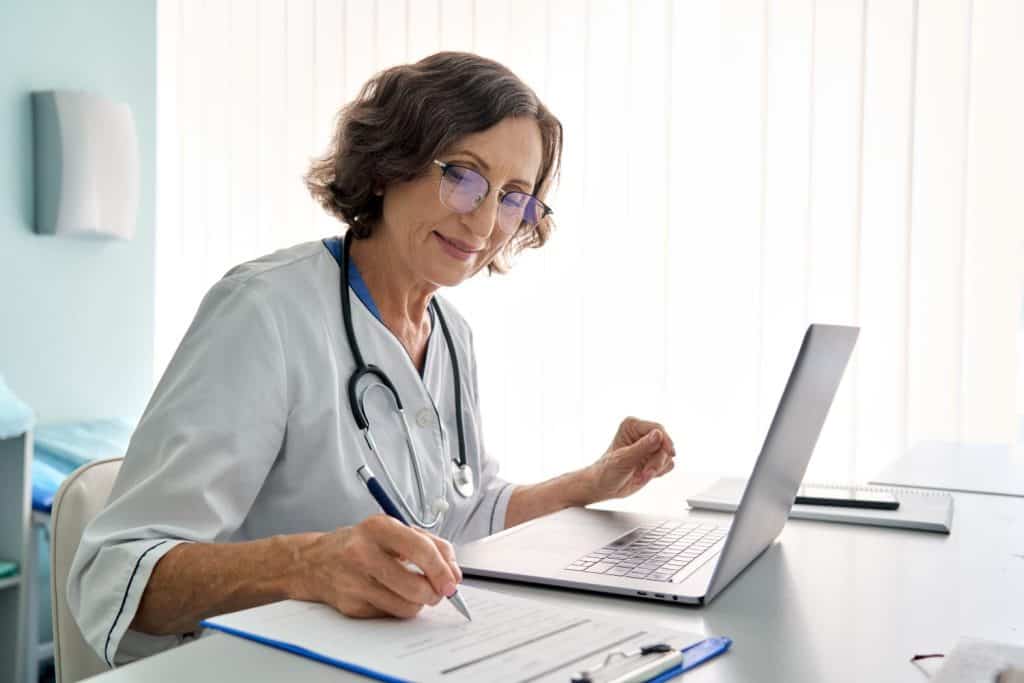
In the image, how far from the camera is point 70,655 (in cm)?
120

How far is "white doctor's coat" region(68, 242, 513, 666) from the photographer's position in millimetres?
1081

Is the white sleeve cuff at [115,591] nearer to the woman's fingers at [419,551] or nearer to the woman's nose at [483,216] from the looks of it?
the woman's fingers at [419,551]

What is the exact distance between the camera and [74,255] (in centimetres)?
332

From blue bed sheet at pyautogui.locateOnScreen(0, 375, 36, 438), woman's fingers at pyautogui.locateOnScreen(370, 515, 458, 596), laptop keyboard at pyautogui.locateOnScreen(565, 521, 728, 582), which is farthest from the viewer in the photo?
blue bed sheet at pyautogui.locateOnScreen(0, 375, 36, 438)

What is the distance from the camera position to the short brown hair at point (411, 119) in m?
1.45

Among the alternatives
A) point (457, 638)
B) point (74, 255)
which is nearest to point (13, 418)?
point (74, 255)

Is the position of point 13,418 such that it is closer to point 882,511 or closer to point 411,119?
point 411,119

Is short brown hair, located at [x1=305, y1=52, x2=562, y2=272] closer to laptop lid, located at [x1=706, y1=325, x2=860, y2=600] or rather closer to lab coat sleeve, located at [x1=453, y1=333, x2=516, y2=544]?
lab coat sleeve, located at [x1=453, y1=333, x2=516, y2=544]

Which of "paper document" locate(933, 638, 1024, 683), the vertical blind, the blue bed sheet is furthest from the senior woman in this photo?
the blue bed sheet

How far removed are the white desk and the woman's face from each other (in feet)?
1.97

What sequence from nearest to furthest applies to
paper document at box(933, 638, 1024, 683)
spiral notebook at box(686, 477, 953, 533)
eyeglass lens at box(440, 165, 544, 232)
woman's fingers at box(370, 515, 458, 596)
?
paper document at box(933, 638, 1024, 683), woman's fingers at box(370, 515, 458, 596), spiral notebook at box(686, 477, 953, 533), eyeglass lens at box(440, 165, 544, 232)

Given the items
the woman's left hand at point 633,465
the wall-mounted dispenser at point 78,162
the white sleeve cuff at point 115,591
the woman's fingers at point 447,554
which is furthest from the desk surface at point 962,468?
the wall-mounted dispenser at point 78,162

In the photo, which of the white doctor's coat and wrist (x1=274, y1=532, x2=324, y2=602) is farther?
the white doctor's coat

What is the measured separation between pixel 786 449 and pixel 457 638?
0.45m
